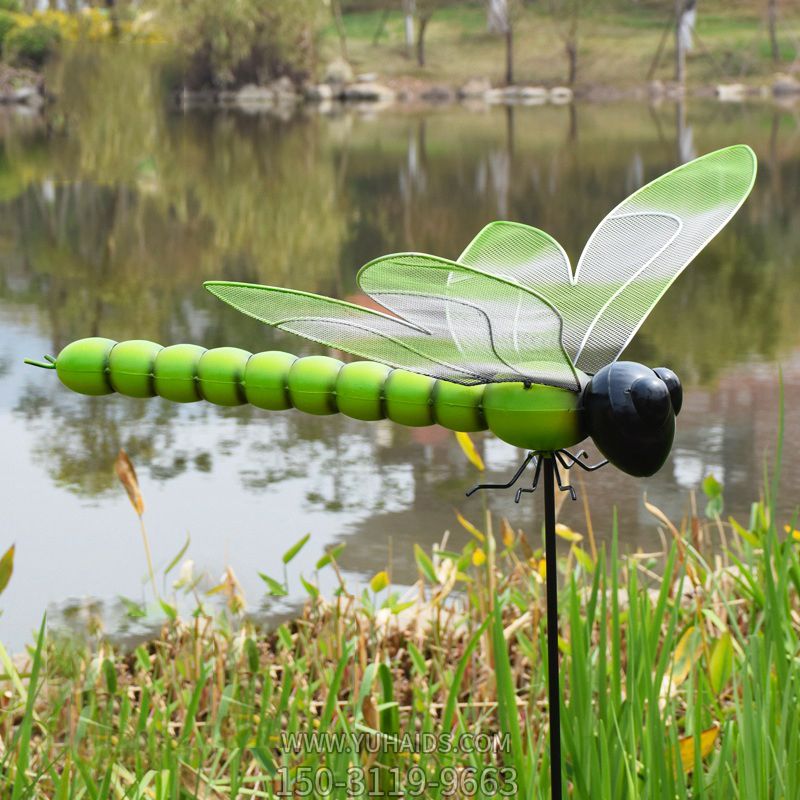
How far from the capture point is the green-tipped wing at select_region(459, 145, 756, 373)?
3.12 ft

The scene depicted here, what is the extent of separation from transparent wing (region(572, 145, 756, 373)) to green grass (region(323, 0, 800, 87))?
25.5 m

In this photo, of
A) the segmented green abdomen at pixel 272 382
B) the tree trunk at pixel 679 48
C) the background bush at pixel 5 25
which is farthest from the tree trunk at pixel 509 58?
the segmented green abdomen at pixel 272 382

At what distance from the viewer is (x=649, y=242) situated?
3.21 feet

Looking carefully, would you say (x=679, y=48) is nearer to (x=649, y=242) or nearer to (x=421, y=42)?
(x=421, y=42)

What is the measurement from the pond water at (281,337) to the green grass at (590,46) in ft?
45.3

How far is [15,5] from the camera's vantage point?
27.4m

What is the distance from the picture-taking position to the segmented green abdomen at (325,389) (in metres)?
0.85

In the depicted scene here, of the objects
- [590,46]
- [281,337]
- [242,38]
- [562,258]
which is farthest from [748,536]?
[590,46]

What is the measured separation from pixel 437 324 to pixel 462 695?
1123mm

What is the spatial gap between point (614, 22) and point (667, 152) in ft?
66.4

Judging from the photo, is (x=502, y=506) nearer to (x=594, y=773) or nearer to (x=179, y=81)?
(x=594, y=773)

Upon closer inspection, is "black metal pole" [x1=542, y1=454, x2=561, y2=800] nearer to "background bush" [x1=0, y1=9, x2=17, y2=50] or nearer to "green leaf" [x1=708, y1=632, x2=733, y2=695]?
"green leaf" [x1=708, y1=632, x2=733, y2=695]

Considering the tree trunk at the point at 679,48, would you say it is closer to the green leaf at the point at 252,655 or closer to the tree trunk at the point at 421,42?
the tree trunk at the point at 421,42

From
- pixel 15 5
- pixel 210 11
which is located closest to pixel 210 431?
pixel 210 11
